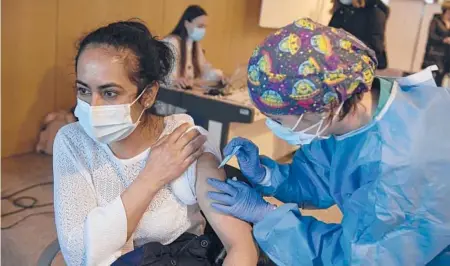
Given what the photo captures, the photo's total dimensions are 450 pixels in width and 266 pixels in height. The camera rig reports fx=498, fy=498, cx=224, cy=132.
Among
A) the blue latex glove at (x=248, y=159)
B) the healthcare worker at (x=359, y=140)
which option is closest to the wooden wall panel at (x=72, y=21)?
the blue latex glove at (x=248, y=159)

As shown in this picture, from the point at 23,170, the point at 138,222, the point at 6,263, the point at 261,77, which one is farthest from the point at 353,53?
the point at 23,170

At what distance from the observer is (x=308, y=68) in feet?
3.48

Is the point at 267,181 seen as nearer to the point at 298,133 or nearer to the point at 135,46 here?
the point at 298,133

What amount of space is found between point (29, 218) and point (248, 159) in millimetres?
1989

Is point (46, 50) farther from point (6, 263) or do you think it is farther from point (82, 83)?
point (82, 83)

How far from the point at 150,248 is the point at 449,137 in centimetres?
77

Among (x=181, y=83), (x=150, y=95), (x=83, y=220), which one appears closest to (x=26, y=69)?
(x=181, y=83)

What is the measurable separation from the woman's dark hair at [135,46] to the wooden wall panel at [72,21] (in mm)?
2267

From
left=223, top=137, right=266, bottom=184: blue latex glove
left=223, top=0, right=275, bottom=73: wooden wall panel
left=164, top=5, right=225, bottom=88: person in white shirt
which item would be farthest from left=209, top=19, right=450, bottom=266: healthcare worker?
left=223, top=0, right=275, bottom=73: wooden wall panel

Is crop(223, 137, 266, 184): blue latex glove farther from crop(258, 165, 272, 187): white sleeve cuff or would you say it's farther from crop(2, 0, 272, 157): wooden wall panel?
crop(2, 0, 272, 157): wooden wall panel

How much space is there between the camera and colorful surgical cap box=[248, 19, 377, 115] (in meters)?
1.06

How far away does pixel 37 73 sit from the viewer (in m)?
3.67

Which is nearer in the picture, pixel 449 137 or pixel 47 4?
pixel 449 137

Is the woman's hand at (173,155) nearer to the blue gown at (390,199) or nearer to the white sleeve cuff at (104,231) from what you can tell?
the white sleeve cuff at (104,231)
